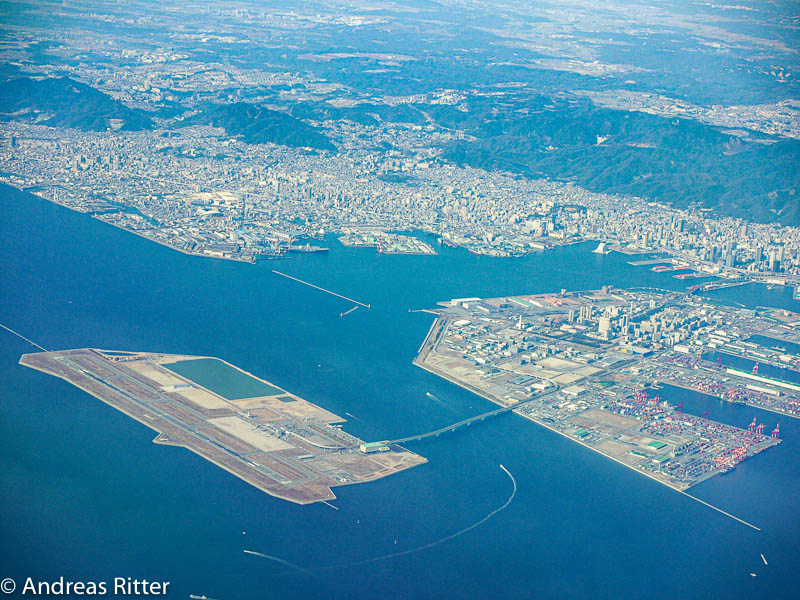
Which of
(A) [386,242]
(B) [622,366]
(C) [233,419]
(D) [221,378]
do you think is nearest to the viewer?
(C) [233,419]

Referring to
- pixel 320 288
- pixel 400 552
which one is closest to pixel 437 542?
pixel 400 552

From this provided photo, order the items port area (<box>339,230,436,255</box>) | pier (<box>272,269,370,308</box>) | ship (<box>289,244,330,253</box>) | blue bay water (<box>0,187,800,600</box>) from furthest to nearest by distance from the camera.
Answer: port area (<box>339,230,436,255</box>), ship (<box>289,244,330,253</box>), pier (<box>272,269,370,308</box>), blue bay water (<box>0,187,800,600</box>)

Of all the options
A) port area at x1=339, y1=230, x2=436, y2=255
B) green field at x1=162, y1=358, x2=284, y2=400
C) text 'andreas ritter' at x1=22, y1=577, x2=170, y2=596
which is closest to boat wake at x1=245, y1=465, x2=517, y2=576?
text 'andreas ritter' at x1=22, y1=577, x2=170, y2=596

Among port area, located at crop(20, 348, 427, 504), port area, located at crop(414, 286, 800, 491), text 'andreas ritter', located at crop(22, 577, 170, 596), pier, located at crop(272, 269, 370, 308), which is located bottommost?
pier, located at crop(272, 269, 370, 308)

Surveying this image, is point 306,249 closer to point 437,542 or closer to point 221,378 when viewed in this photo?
point 221,378

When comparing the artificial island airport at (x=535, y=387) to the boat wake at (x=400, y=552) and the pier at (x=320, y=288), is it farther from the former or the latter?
the pier at (x=320, y=288)

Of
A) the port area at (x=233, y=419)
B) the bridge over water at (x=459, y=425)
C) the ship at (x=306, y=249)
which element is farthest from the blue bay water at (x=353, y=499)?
the ship at (x=306, y=249)

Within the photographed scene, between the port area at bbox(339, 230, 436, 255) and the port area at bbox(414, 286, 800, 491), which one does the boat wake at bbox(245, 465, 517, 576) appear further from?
the port area at bbox(339, 230, 436, 255)
